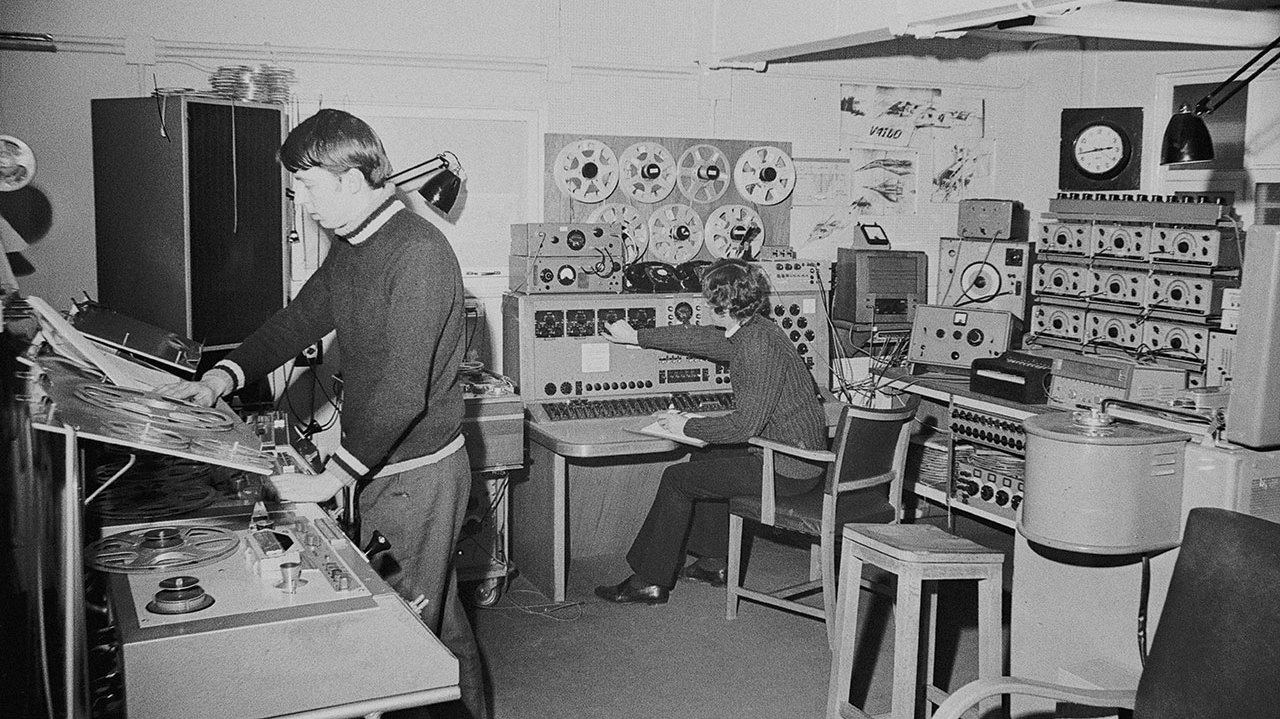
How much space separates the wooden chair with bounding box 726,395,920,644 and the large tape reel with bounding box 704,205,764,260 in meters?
1.45

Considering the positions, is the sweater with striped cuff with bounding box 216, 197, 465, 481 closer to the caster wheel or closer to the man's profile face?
the man's profile face

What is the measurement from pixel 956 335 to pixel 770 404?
1468 mm

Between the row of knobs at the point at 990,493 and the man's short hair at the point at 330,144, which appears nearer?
the man's short hair at the point at 330,144

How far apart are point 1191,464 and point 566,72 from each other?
323 centimetres

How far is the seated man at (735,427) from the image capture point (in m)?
4.37

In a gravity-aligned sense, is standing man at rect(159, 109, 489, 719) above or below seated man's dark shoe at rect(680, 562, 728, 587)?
above

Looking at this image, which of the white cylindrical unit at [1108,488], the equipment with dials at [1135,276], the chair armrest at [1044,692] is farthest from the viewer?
the equipment with dials at [1135,276]

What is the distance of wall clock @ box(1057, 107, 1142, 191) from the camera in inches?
236

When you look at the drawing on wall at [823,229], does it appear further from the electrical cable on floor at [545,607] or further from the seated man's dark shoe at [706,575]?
the electrical cable on floor at [545,607]

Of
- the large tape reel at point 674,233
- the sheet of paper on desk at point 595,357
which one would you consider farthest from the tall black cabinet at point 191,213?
the large tape reel at point 674,233

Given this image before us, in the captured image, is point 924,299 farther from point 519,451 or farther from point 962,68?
point 519,451

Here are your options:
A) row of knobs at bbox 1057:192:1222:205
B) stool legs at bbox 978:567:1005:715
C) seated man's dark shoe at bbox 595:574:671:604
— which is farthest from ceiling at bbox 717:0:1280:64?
seated man's dark shoe at bbox 595:574:671:604

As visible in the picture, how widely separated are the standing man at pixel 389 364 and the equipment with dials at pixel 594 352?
1.93 m

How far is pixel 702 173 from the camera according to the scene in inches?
215
